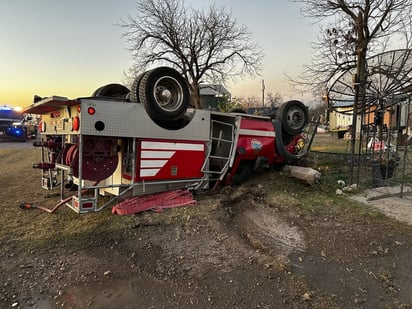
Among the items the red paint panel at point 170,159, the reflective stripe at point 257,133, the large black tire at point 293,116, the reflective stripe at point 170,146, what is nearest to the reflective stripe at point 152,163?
the red paint panel at point 170,159

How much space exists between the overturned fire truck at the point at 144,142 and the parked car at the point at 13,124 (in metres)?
16.8

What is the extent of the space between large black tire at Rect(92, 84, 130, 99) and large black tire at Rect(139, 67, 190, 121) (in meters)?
1.07

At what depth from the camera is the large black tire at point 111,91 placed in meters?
5.26

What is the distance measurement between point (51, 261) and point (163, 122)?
2.37m

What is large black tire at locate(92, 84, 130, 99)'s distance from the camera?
17.3 ft

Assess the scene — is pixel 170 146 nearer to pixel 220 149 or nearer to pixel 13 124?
pixel 220 149

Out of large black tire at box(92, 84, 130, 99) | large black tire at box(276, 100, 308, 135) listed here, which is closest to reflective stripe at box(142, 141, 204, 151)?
large black tire at box(92, 84, 130, 99)

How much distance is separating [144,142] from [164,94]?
80 centimetres

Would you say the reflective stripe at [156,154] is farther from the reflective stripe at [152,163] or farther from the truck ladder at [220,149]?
the truck ladder at [220,149]

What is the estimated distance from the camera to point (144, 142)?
4.38 m

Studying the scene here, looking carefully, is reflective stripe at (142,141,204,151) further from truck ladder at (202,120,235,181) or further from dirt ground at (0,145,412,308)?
dirt ground at (0,145,412,308)

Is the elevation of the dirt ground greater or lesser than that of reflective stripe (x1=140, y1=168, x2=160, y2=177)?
lesser

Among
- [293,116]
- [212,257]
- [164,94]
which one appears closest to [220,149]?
[164,94]

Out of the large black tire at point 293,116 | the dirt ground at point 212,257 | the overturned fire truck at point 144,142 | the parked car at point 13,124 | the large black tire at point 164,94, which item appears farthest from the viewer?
the parked car at point 13,124
